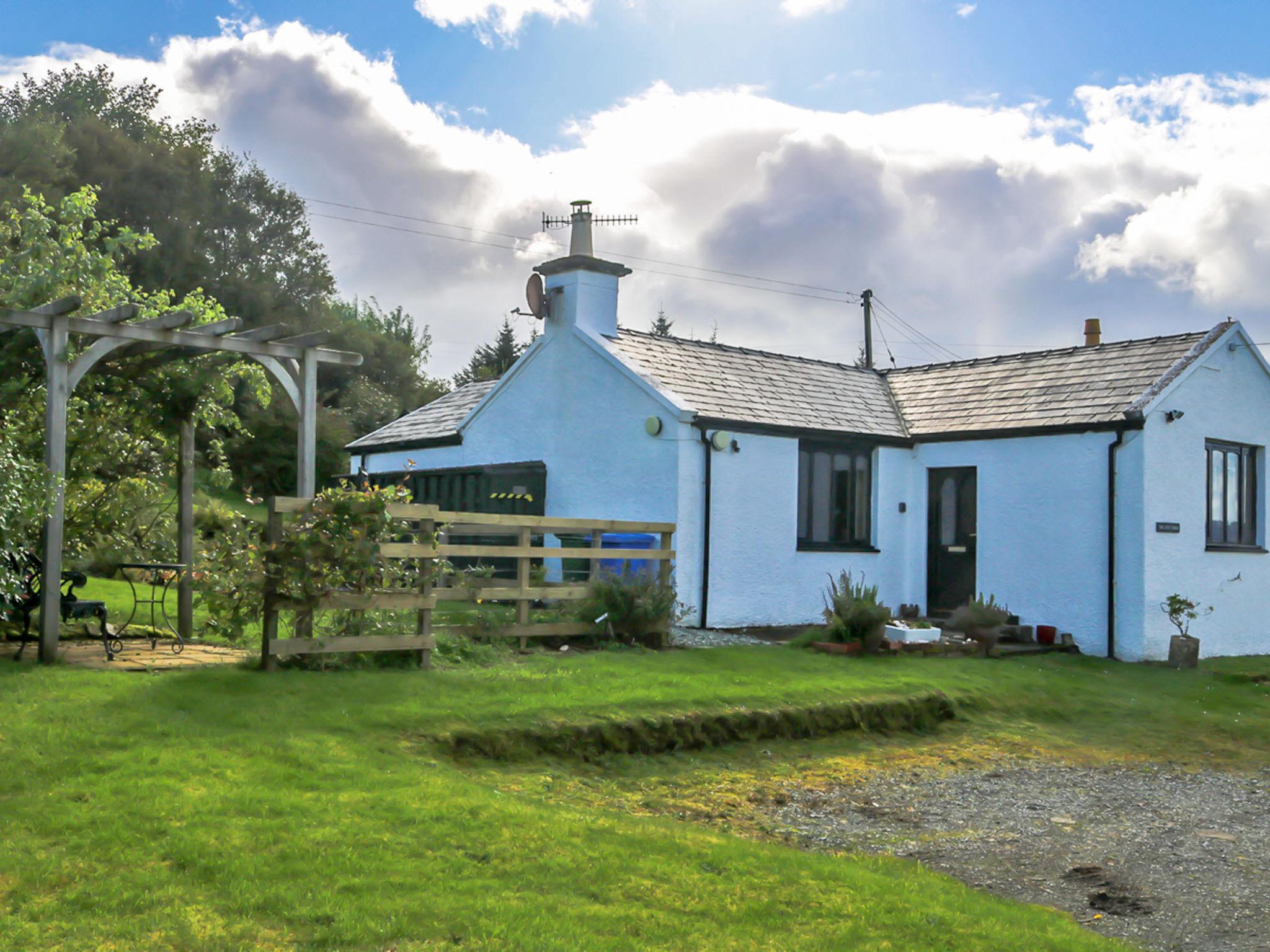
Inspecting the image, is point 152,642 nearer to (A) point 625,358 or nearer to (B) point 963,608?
(A) point 625,358

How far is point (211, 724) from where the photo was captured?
7.75m

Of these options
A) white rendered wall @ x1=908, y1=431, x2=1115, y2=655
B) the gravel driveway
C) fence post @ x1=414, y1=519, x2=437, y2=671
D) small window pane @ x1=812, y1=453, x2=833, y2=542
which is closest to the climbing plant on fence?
fence post @ x1=414, y1=519, x2=437, y2=671

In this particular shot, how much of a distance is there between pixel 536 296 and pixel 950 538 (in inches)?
296

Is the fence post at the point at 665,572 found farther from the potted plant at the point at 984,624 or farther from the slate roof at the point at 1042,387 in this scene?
the slate roof at the point at 1042,387

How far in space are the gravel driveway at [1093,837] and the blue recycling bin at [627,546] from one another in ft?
17.8

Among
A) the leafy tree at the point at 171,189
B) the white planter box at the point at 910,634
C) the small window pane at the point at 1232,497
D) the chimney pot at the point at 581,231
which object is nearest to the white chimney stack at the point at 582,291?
the chimney pot at the point at 581,231

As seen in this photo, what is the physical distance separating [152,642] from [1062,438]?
12053 mm

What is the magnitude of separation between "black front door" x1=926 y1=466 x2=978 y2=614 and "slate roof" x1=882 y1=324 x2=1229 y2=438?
2.61ft

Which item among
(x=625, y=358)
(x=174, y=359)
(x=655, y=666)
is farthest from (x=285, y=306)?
(x=655, y=666)

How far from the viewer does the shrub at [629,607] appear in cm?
1295

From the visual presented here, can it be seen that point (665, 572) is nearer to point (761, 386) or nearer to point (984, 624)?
point (984, 624)

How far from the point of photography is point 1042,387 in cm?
1752

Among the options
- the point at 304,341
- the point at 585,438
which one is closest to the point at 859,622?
the point at 585,438

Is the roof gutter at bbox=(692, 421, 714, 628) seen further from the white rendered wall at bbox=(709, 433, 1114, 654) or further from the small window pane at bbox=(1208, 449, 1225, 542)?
the small window pane at bbox=(1208, 449, 1225, 542)
